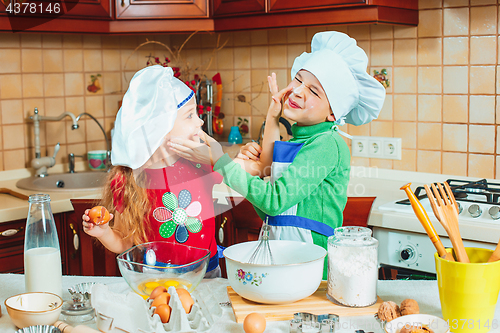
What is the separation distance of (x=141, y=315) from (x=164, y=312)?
0.14ft

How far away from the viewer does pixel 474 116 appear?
1.85m

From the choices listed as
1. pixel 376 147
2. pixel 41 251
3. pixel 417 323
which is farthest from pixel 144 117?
pixel 376 147

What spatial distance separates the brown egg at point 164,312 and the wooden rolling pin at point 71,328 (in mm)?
95

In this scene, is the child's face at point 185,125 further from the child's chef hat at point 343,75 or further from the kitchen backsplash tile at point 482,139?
the kitchen backsplash tile at point 482,139

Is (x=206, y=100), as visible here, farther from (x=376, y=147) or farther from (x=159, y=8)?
(x=376, y=147)

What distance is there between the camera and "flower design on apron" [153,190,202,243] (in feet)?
3.82

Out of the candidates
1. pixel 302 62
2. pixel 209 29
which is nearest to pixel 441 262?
pixel 302 62

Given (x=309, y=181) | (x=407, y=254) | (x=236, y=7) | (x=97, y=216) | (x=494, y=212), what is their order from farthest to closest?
(x=236, y=7) < (x=407, y=254) < (x=494, y=212) < (x=309, y=181) < (x=97, y=216)

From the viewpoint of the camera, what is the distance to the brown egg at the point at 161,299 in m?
0.76

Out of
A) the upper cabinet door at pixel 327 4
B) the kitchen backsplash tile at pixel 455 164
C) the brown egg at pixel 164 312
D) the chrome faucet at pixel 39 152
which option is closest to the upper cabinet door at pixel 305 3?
the upper cabinet door at pixel 327 4

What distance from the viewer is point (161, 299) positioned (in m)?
0.77

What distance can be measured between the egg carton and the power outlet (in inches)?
55.2

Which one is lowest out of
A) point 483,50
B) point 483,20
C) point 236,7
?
point 483,50

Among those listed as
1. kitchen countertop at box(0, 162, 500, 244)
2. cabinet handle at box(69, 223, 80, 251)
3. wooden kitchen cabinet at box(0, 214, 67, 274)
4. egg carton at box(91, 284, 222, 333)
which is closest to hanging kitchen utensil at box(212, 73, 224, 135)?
kitchen countertop at box(0, 162, 500, 244)
